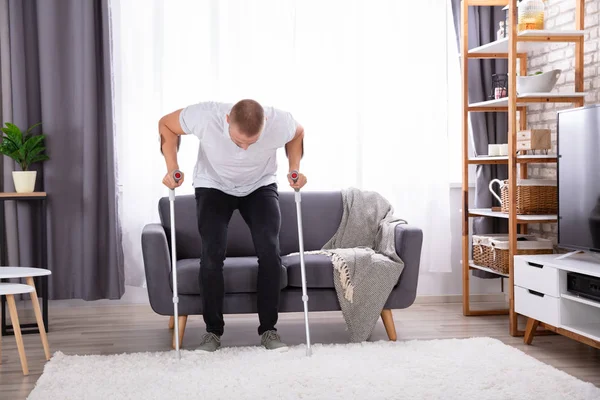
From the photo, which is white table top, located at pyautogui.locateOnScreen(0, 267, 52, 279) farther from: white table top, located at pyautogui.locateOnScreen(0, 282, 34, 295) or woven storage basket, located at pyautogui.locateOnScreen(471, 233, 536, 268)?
woven storage basket, located at pyautogui.locateOnScreen(471, 233, 536, 268)

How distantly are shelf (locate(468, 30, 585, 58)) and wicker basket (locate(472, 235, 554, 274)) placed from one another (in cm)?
116

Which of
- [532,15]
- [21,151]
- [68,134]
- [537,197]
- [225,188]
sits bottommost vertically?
[537,197]

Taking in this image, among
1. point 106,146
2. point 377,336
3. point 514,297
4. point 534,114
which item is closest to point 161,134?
A: point 106,146

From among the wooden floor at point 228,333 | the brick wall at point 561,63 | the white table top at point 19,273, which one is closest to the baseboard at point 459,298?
the wooden floor at point 228,333

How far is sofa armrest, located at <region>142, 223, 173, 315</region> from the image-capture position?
12.3ft

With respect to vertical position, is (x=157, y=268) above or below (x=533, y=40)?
below

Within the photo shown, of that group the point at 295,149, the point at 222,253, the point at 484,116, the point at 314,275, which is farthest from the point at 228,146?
the point at 484,116

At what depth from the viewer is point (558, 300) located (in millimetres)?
3477

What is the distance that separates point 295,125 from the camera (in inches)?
143

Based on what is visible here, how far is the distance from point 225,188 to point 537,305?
1.72m

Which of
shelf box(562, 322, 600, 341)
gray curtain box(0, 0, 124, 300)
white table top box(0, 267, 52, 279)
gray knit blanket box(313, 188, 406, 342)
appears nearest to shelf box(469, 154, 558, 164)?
gray knit blanket box(313, 188, 406, 342)

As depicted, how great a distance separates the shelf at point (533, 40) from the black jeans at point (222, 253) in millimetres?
1763

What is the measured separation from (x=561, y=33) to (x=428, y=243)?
1.72m

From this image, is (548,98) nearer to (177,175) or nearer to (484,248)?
(484,248)
